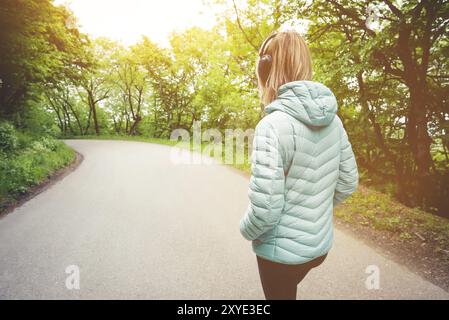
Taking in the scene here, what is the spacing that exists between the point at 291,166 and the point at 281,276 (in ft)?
2.23

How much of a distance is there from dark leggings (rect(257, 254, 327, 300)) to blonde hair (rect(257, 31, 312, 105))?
1.02 m

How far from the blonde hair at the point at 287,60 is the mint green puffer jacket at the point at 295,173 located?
0.30 ft

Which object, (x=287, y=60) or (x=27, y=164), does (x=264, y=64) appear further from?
(x=27, y=164)

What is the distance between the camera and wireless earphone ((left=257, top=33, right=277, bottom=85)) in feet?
5.50

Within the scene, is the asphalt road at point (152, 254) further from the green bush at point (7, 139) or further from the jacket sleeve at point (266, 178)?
the green bush at point (7, 139)

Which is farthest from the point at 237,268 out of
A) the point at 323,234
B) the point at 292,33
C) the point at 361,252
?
the point at 292,33

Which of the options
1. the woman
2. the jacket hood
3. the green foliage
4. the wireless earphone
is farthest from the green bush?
the jacket hood

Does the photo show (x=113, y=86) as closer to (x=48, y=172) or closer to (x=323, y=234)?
(x=48, y=172)

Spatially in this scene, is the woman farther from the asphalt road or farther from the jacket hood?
the asphalt road

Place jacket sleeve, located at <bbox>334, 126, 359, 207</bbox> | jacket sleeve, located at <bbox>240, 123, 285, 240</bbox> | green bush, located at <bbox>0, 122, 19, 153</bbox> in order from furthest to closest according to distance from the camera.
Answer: green bush, located at <bbox>0, 122, 19, 153</bbox> < jacket sleeve, located at <bbox>334, 126, 359, 207</bbox> < jacket sleeve, located at <bbox>240, 123, 285, 240</bbox>

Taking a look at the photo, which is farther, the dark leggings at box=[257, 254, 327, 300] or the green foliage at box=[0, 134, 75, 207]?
the green foliage at box=[0, 134, 75, 207]

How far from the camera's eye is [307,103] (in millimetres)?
1491

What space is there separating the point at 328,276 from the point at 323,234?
1.95 m

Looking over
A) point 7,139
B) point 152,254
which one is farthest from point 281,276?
point 7,139
